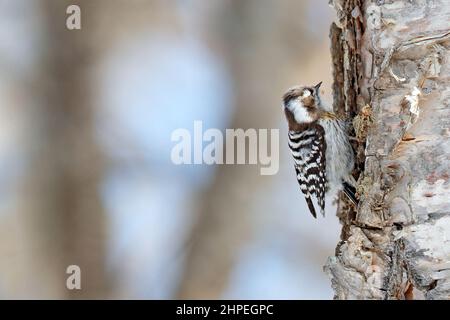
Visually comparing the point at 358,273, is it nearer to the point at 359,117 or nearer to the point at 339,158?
the point at 359,117

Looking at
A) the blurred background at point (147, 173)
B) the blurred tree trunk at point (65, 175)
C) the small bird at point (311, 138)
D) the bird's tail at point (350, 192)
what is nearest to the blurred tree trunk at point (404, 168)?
the bird's tail at point (350, 192)

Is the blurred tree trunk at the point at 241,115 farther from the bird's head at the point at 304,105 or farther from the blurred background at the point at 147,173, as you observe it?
the bird's head at the point at 304,105

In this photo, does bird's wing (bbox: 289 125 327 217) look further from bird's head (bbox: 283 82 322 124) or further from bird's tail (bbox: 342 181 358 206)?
bird's tail (bbox: 342 181 358 206)

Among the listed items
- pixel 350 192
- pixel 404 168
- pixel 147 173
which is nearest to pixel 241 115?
pixel 147 173

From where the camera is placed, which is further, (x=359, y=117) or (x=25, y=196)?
(x=25, y=196)

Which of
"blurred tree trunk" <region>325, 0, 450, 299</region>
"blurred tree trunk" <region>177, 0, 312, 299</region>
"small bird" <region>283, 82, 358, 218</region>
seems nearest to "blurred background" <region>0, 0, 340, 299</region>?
"blurred tree trunk" <region>177, 0, 312, 299</region>

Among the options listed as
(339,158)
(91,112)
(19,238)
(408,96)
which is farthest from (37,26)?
(408,96)

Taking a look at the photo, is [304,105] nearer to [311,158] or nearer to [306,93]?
[306,93]
